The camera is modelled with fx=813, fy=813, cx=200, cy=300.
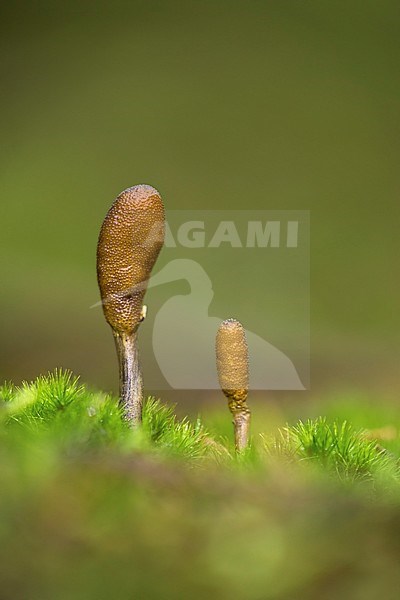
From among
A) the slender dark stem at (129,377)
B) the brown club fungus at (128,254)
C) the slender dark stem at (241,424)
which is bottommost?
the slender dark stem at (241,424)

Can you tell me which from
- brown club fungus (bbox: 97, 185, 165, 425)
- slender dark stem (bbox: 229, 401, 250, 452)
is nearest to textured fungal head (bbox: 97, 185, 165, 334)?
brown club fungus (bbox: 97, 185, 165, 425)

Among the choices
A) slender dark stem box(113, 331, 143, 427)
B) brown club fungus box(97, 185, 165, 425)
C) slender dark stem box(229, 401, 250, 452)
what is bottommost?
slender dark stem box(229, 401, 250, 452)

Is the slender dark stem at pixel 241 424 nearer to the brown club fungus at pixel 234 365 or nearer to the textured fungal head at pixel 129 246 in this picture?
the brown club fungus at pixel 234 365

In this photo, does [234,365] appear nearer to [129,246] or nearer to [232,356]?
[232,356]

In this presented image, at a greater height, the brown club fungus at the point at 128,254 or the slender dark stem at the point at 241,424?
the brown club fungus at the point at 128,254

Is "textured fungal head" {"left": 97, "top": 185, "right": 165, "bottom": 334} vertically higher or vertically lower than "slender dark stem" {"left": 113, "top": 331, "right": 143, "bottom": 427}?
higher

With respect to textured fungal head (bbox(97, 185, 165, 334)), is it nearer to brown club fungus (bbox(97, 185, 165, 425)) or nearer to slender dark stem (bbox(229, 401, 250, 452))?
brown club fungus (bbox(97, 185, 165, 425))

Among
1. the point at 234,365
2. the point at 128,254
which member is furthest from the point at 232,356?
the point at 128,254

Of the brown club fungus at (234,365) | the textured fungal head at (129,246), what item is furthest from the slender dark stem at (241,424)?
the textured fungal head at (129,246)
